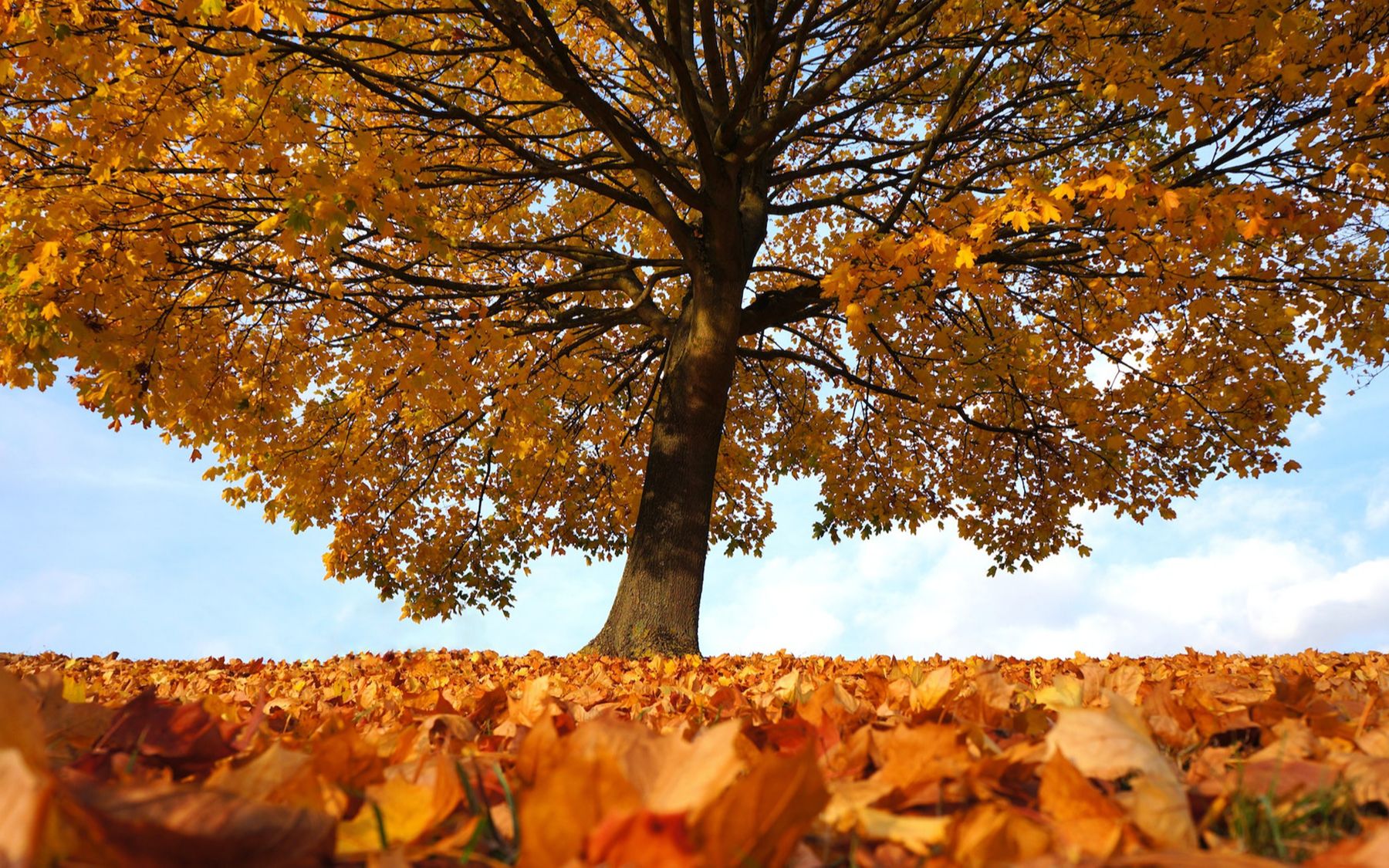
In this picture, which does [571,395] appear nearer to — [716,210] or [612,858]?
[716,210]

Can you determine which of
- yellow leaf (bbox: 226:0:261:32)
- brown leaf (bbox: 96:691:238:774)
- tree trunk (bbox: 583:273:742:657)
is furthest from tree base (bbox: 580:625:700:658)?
brown leaf (bbox: 96:691:238:774)

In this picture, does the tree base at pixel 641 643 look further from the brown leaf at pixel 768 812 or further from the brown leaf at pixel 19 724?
the brown leaf at pixel 768 812

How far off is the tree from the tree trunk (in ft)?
0.12

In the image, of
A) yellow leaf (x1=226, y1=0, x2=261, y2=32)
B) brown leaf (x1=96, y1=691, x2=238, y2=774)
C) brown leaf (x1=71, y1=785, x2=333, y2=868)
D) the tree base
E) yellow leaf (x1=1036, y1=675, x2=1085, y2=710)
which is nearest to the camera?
brown leaf (x1=71, y1=785, x2=333, y2=868)

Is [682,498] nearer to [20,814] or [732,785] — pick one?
[732,785]

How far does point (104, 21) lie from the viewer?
5266mm

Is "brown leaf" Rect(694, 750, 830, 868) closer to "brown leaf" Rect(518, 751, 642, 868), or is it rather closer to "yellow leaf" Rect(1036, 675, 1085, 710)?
"brown leaf" Rect(518, 751, 642, 868)

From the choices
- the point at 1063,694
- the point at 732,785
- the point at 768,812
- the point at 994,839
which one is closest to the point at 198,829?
the point at 768,812

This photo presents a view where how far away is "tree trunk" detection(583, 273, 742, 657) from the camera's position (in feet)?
24.8

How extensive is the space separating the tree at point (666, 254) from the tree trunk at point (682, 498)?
37 mm

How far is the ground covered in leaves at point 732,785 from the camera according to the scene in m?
0.80

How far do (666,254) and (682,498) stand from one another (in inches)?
168

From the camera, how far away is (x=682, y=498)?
7.88 meters

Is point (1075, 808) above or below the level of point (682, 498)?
below
